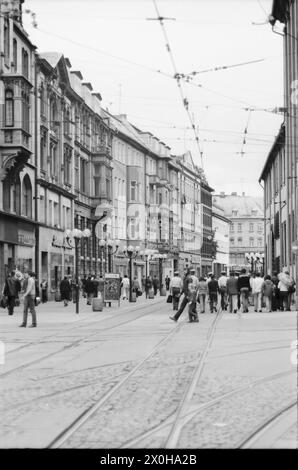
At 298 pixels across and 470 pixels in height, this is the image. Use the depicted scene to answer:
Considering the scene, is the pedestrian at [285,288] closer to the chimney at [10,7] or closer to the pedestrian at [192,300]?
the pedestrian at [192,300]

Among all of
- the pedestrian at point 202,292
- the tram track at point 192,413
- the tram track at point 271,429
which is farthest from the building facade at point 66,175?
the tram track at point 271,429

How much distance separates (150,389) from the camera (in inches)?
478

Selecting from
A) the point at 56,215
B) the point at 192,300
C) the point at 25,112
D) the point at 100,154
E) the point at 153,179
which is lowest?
the point at 192,300

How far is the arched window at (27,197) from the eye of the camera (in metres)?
45.8

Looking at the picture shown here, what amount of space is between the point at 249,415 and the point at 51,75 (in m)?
43.1

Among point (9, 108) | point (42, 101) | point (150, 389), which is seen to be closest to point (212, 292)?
point (9, 108)

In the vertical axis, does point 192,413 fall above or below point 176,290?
below

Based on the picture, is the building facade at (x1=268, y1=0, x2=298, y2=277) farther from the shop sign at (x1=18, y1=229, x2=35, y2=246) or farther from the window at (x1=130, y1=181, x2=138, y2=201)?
the window at (x1=130, y1=181, x2=138, y2=201)

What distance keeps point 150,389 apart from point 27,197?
35325 mm

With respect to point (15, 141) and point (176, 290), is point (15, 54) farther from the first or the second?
point (176, 290)

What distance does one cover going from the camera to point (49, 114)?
51812 millimetres

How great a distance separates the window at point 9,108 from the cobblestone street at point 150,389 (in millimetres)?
20370
